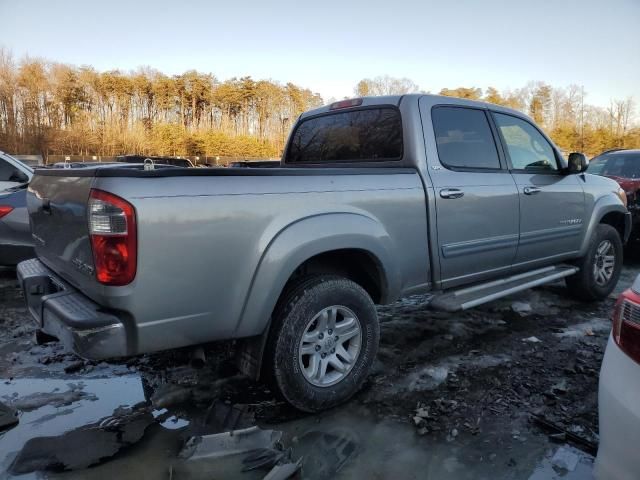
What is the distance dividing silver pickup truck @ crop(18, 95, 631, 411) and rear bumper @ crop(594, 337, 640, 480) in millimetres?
1481

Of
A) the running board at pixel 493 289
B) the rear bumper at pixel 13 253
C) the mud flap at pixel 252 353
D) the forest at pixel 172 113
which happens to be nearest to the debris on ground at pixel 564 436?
the running board at pixel 493 289

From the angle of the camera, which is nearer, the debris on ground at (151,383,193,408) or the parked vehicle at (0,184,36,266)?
the debris on ground at (151,383,193,408)

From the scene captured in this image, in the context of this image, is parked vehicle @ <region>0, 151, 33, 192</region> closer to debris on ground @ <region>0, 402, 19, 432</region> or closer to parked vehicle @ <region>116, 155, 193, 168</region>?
debris on ground @ <region>0, 402, 19, 432</region>

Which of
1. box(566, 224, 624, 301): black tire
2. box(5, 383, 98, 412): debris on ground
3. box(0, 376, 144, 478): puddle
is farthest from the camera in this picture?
box(566, 224, 624, 301): black tire

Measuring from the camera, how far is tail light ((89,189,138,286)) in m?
2.05

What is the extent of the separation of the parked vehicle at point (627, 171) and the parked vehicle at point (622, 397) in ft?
21.3

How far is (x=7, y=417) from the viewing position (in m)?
2.67

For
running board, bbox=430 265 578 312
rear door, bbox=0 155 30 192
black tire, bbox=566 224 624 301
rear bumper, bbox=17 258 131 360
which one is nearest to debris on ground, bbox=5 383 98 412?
rear bumper, bbox=17 258 131 360

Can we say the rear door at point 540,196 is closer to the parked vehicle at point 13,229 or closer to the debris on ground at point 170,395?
the debris on ground at point 170,395

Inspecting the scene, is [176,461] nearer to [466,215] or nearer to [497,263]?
[466,215]

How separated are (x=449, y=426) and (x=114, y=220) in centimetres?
212

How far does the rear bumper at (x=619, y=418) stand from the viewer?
1.52 metres

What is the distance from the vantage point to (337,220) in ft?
9.07

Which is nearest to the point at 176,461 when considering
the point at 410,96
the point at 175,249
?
the point at 175,249
